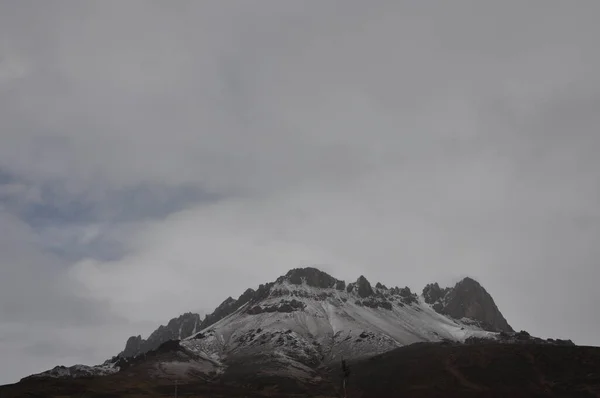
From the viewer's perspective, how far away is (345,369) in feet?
333

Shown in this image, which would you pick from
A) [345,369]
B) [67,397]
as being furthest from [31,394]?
[345,369]

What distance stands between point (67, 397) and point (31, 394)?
1312cm

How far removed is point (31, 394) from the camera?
199m

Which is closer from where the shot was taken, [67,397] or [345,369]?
[345,369]

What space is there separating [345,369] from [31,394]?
150571mm

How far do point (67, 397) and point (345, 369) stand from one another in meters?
142

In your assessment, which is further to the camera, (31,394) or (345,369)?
(31,394)

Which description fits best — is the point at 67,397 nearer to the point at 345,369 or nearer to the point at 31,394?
the point at 31,394
